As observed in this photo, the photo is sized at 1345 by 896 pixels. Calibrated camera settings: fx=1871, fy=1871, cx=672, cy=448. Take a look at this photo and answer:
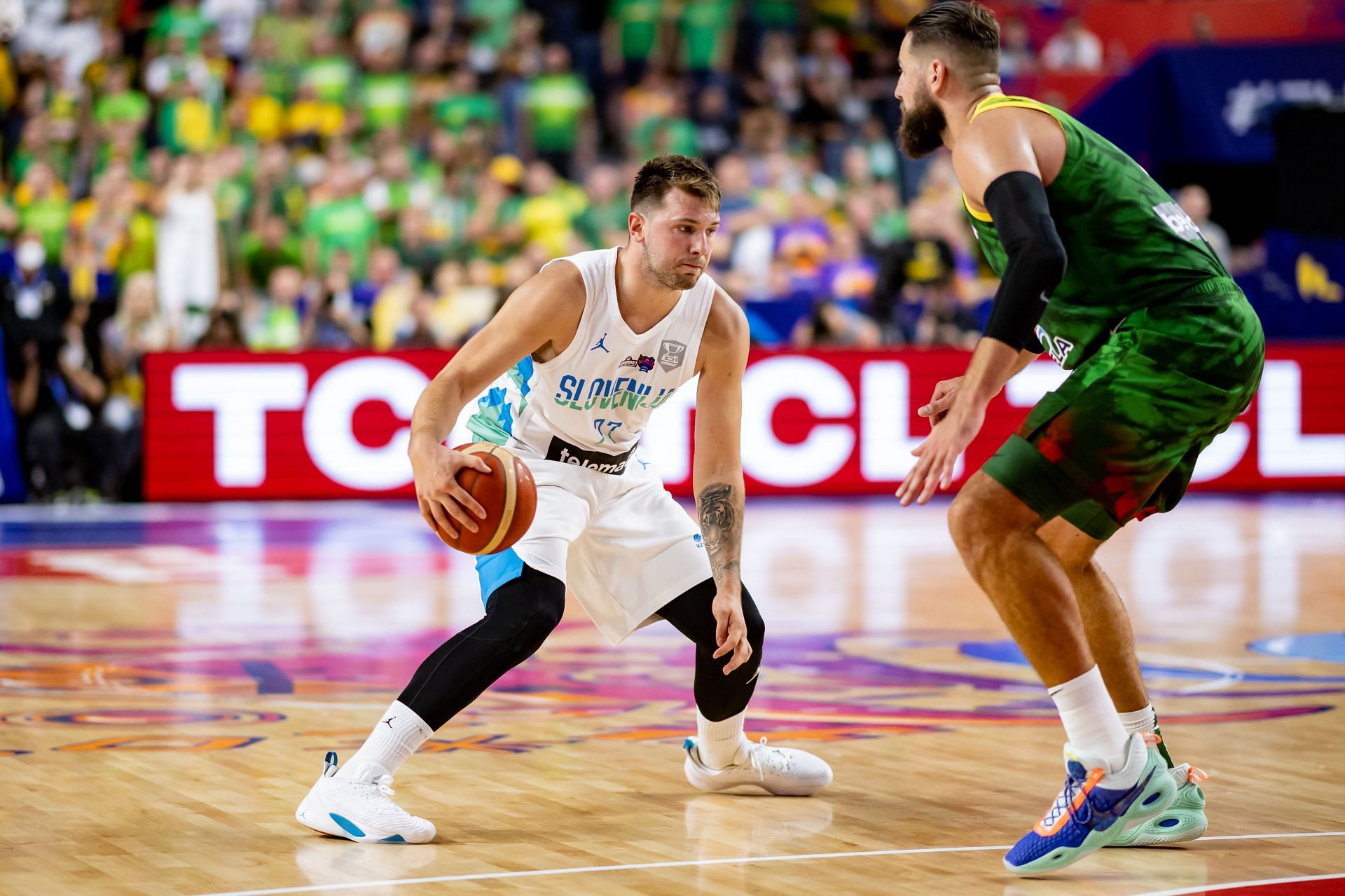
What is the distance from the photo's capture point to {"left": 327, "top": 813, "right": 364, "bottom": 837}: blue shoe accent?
5020 mm

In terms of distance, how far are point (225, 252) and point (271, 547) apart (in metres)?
4.37

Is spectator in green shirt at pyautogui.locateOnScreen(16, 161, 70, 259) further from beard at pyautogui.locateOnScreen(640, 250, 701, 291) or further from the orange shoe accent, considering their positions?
the orange shoe accent

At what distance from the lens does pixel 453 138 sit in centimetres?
1738

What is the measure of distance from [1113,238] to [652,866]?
6.67 ft

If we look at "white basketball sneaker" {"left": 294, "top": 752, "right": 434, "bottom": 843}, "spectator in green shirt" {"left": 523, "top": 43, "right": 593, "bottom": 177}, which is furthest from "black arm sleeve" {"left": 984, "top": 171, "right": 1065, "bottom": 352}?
"spectator in green shirt" {"left": 523, "top": 43, "right": 593, "bottom": 177}

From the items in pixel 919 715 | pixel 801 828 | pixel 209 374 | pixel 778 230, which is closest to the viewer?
pixel 801 828

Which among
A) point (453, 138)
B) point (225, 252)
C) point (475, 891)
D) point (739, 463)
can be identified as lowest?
point (475, 891)

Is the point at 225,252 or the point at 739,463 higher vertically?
the point at 225,252

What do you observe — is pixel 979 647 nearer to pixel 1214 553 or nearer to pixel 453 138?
pixel 1214 553

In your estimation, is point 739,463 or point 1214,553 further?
point 1214,553

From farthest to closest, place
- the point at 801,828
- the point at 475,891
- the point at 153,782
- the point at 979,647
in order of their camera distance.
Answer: the point at 979,647
the point at 153,782
the point at 801,828
the point at 475,891

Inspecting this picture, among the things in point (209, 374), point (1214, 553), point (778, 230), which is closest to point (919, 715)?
point (1214, 553)

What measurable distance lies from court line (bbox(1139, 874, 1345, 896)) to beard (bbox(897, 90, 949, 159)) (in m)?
2.04

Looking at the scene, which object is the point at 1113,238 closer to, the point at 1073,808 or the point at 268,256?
the point at 1073,808
